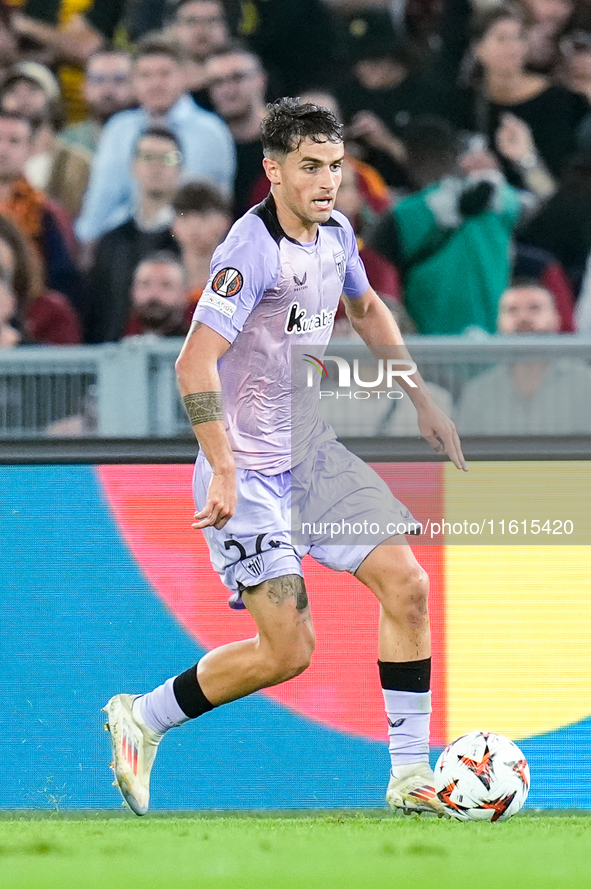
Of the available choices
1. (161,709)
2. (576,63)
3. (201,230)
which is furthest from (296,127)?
(576,63)

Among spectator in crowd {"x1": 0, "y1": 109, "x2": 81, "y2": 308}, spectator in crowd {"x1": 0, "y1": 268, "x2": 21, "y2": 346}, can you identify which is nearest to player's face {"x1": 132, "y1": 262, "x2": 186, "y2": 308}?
spectator in crowd {"x1": 0, "y1": 109, "x2": 81, "y2": 308}

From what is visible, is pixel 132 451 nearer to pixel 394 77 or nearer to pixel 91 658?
pixel 91 658

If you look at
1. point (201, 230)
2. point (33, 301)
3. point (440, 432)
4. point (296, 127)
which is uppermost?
point (296, 127)

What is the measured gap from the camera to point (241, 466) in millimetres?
4102

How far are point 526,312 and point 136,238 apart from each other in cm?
199

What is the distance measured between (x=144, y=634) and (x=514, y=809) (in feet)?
4.53

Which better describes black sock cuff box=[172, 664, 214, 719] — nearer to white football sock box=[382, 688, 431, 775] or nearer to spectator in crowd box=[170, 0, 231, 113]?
white football sock box=[382, 688, 431, 775]

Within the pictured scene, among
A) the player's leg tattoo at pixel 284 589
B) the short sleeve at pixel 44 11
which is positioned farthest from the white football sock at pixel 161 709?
the short sleeve at pixel 44 11

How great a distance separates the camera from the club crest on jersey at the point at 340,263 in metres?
4.21

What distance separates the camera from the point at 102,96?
721 centimetres

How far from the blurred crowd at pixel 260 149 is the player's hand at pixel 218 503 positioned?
2429 millimetres

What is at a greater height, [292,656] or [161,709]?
[292,656]

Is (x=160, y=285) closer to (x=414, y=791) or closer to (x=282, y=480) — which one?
(x=282, y=480)

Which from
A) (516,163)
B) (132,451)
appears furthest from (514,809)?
(516,163)
